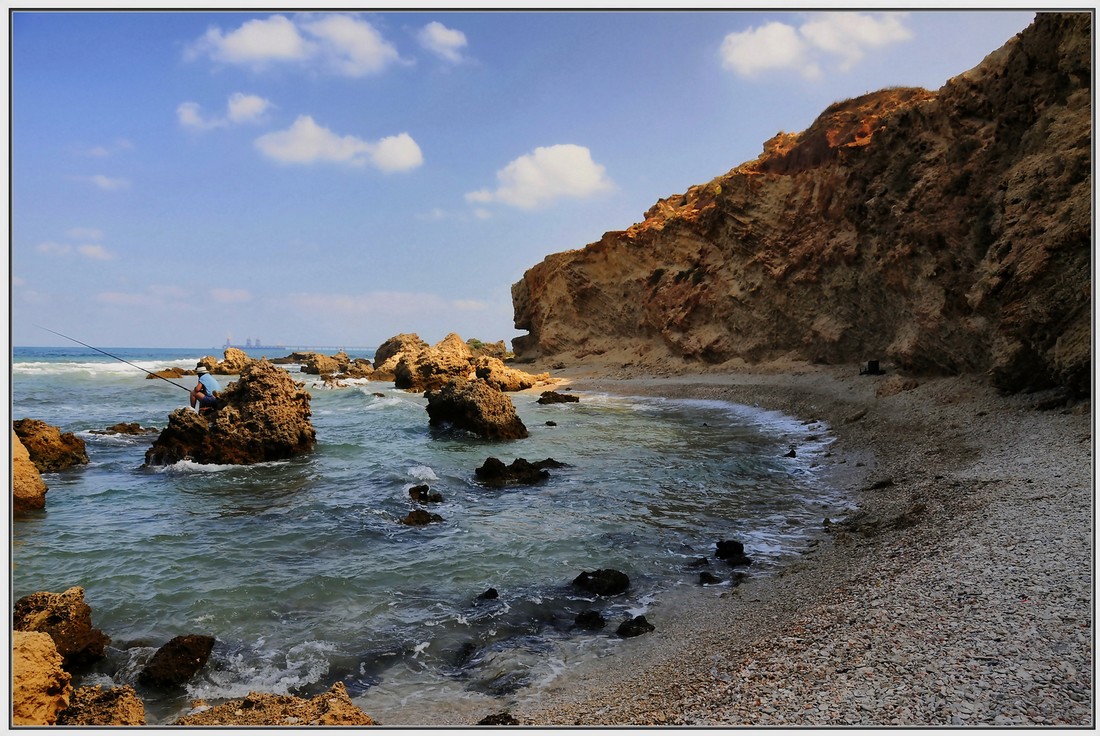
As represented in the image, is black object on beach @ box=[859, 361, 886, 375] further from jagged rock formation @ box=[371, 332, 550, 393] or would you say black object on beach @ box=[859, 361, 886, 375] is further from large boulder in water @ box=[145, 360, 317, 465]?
large boulder in water @ box=[145, 360, 317, 465]

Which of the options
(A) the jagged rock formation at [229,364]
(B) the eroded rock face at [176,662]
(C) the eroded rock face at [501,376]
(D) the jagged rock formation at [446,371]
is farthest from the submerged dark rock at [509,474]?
(A) the jagged rock formation at [229,364]

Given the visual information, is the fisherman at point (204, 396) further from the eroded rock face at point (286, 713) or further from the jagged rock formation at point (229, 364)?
the jagged rock formation at point (229, 364)

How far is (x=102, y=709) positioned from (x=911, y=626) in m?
5.69

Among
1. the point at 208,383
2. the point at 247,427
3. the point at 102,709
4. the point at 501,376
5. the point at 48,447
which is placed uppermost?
the point at 208,383

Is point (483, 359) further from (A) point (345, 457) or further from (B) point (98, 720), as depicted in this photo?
(B) point (98, 720)

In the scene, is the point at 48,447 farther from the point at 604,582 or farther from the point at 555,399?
the point at 555,399

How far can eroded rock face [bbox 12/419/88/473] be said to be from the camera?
1316 centimetres

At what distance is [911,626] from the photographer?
422cm

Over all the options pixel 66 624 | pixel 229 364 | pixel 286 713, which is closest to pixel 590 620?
pixel 286 713

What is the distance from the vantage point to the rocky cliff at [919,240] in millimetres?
11289

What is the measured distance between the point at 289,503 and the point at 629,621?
7496mm

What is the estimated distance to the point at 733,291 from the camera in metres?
35.1

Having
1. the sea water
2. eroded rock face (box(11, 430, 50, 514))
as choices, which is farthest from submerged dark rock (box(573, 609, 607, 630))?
eroded rock face (box(11, 430, 50, 514))

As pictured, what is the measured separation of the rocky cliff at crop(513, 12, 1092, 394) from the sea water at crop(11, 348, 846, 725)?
16.9 ft
